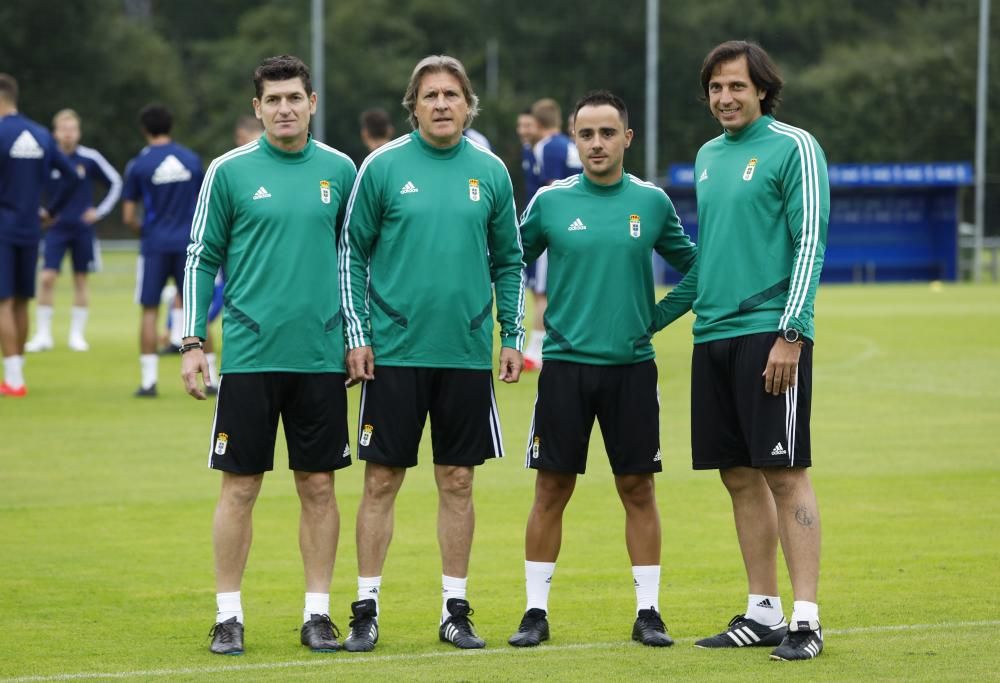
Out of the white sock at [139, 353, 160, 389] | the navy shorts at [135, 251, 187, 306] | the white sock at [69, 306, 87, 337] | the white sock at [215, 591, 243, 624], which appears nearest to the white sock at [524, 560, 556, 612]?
the white sock at [215, 591, 243, 624]

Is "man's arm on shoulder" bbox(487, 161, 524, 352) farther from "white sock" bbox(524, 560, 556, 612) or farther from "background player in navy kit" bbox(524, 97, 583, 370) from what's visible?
"background player in navy kit" bbox(524, 97, 583, 370)

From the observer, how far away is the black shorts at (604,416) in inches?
260

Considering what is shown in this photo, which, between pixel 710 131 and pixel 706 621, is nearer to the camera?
pixel 706 621

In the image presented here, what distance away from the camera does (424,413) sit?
21.6 feet

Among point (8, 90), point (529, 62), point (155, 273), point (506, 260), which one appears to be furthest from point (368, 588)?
point (529, 62)

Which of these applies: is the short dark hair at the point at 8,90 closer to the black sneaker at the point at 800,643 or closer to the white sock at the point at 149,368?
the white sock at the point at 149,368

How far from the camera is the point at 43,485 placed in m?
10.3

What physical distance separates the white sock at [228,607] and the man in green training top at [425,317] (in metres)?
0.44

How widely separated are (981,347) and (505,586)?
41.8 feet

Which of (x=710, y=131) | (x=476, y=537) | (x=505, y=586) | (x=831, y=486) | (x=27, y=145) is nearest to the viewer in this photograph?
(x=505, y=586)

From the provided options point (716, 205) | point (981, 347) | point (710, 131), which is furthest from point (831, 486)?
point (710, 131)

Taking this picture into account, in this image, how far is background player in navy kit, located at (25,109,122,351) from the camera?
17641 mm

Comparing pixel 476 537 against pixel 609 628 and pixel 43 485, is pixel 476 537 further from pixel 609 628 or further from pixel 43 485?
pixel 43 485

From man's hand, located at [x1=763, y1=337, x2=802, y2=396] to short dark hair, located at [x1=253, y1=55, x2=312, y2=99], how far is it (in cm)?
207
